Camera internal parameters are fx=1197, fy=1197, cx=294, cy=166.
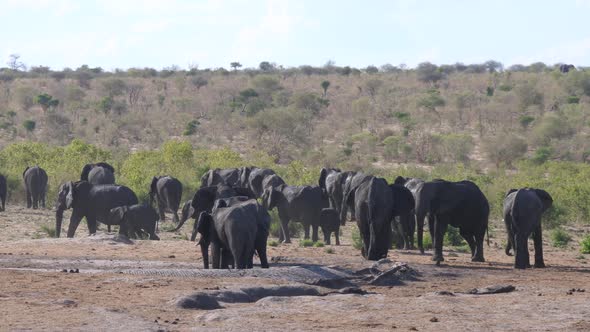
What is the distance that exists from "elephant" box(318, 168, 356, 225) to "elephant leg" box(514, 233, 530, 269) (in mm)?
9046

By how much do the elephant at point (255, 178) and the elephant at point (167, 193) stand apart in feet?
8.73

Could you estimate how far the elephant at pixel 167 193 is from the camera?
31516mm

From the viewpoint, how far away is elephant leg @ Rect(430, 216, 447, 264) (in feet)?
69.6

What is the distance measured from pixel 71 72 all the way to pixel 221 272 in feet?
334

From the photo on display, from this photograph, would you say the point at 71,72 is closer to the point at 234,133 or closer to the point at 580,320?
the point at 234,133

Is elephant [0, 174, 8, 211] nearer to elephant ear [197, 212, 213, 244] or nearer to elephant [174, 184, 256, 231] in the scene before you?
elephant [174, 184, 256, 231]

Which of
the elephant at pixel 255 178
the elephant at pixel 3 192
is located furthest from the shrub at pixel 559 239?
the elephant at pixel 3 192

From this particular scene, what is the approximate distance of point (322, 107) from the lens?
271 feet

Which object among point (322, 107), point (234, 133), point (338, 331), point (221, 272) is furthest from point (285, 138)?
point (338, 331)

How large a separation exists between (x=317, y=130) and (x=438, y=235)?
48741 mm

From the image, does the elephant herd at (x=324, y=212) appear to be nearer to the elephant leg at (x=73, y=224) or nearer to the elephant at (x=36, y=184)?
the elephant leg at (x=73, y=224)

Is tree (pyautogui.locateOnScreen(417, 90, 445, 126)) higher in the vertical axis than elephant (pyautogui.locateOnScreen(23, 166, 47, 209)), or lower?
higher

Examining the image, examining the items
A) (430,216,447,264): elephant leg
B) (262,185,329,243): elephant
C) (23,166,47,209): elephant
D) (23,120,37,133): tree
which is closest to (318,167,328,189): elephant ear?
(262,185,329,243): elephant

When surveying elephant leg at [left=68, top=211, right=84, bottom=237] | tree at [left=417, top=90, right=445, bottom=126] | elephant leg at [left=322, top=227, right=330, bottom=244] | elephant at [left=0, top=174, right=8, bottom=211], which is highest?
tree at [left=417, top=90, right=445, bottom=126]
